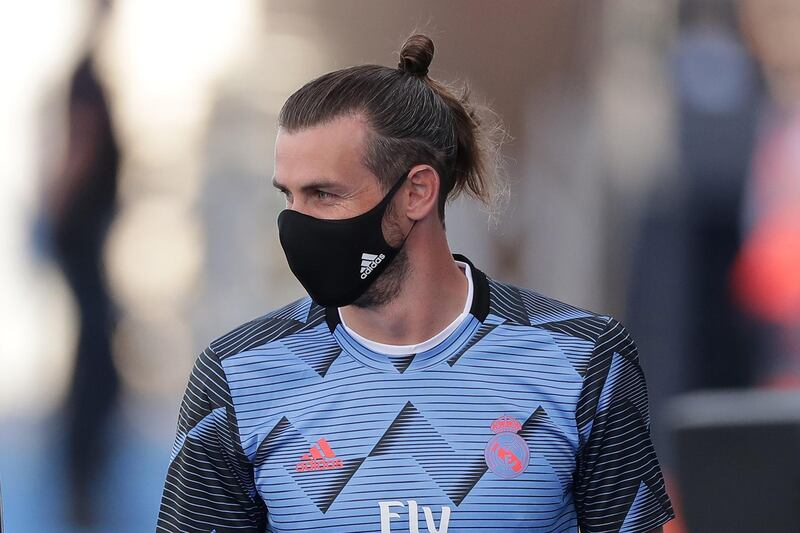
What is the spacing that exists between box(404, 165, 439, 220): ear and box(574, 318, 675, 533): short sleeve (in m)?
A: 0.40

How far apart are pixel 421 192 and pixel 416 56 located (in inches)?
11.3

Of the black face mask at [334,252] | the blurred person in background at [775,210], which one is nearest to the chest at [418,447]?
the black face mask at [334,252]

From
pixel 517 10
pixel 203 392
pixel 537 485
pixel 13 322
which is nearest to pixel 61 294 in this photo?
pixel 13 322

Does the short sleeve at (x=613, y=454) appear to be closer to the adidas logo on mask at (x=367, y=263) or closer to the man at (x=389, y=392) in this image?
the man at (x=389, y=392)

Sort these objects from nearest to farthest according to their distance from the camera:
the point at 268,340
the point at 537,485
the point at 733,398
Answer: the point at 537,485 → the point at 268,340 → the point at 733,398

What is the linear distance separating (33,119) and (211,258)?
0.82 metres

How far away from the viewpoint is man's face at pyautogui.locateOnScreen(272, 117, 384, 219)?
199 centimetres

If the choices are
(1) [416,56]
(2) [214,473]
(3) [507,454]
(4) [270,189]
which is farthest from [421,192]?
(4) [270,189]

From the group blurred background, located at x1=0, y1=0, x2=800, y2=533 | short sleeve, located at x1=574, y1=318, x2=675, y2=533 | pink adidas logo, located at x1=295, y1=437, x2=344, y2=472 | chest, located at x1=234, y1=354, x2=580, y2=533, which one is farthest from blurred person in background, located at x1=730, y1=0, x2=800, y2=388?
pink adidas logo, located at x1=295, y1=437, x2=344, y2=472

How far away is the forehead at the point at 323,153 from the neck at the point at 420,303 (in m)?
0.18

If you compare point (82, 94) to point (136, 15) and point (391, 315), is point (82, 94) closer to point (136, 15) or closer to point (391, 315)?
point (136, 15)

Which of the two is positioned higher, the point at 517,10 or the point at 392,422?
the point at 517,10

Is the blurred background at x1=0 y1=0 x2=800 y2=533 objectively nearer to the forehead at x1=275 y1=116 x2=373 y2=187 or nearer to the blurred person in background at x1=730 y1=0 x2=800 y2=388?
the blurred person in background at x1=730 y1=0 x2=800 y2=388

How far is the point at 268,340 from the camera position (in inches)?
82.6
